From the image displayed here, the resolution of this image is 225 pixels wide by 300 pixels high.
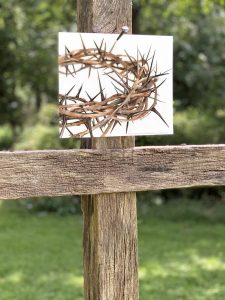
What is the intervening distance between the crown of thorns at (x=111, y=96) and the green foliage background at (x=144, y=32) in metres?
7.38

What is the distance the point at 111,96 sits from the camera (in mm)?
2498

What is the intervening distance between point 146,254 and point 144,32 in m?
8.75

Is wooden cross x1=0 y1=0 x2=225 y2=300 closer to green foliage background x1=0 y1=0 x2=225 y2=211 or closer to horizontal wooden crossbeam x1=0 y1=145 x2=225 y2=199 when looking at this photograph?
horizontal wooden crossbeam x1=0 y1=145 x2=225 y2=199

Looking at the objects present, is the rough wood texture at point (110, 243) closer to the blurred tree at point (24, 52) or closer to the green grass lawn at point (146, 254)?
the green grass lawn at point (146, 254)

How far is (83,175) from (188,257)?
491cm

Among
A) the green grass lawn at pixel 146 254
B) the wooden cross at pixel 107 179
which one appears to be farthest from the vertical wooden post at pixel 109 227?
the green grass lawn at pixel 146 254

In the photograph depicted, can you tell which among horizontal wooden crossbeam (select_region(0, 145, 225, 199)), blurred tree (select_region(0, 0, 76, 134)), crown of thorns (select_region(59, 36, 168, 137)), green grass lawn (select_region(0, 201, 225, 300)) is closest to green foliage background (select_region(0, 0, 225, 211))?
blurred tree (select_region(0, 0, 76, 134))

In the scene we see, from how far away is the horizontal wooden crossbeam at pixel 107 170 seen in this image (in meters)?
2.38

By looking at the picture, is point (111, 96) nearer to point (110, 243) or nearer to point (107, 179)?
point (107, 179)

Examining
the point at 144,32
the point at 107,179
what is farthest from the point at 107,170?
the point at 144,32

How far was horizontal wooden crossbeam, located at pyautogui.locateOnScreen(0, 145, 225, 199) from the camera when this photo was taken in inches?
93.5

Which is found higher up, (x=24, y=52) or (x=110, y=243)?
(x=24, y=52)

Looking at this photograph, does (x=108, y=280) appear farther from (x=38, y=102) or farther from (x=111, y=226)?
(x=38, y=102)

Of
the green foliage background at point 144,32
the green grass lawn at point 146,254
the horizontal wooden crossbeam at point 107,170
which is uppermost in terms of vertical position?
the green foliage background at point 144,32
